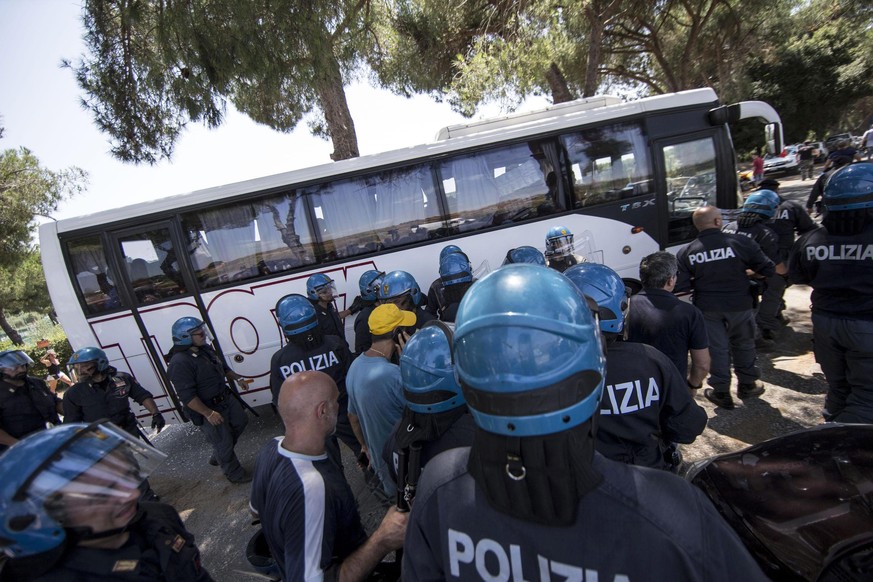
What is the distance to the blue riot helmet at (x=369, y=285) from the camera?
4.95m

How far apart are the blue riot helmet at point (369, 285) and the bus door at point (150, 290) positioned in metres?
2.20

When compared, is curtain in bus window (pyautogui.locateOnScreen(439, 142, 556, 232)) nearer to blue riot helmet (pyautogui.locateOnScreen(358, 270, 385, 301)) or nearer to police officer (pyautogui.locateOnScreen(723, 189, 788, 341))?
blue riot helmet (pyautogui.locateOnScreen(358, 270, 385, 301))

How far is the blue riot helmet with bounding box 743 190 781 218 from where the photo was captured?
15.3 ft

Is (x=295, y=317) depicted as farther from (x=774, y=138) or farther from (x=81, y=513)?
(x=774, y=138)

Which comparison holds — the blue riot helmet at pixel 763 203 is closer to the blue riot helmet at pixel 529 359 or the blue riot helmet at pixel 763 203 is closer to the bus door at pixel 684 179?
the bus door at pixel 684 179

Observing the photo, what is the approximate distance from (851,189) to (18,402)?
771 cm

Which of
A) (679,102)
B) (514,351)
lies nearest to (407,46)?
(679,102)

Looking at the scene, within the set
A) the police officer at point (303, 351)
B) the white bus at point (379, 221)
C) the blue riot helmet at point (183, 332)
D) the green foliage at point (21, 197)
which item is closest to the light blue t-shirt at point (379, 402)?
the police officer at point (303, 351)

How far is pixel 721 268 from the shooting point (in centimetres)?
386

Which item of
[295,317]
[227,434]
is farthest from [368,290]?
[227,434]

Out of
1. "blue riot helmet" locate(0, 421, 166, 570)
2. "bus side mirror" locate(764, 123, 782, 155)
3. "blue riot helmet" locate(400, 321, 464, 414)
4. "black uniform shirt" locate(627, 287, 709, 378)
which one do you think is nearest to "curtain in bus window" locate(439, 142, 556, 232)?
"black uniform shirt" locate(627, 287, 709, 378)

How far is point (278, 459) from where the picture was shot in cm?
173

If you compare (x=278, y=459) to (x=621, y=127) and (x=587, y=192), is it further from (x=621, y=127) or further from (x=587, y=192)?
(x=621, y=127)

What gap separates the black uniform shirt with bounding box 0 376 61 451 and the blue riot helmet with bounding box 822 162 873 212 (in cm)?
739
